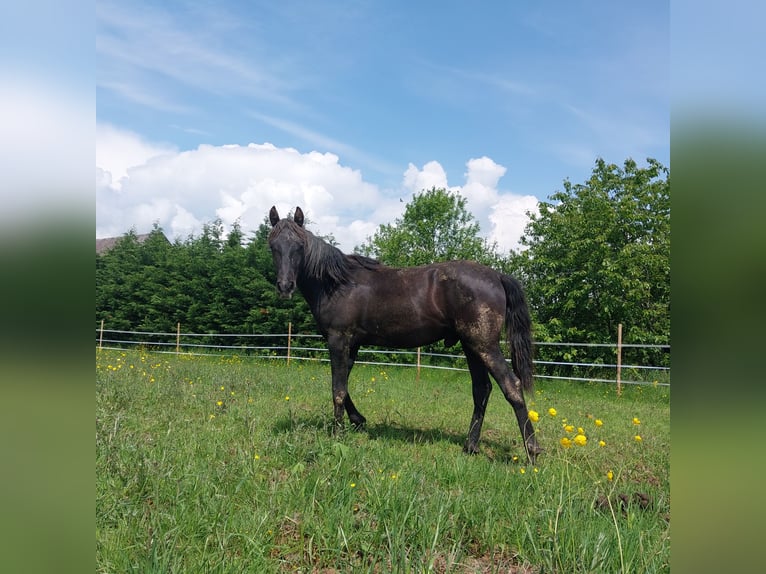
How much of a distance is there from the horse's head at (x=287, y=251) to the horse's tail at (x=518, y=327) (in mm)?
2220

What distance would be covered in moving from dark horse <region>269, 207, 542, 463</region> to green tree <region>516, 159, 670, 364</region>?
526 inches

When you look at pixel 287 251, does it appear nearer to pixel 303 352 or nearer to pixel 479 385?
pixel 479 385

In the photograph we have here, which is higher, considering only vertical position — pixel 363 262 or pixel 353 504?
pixel 363 262

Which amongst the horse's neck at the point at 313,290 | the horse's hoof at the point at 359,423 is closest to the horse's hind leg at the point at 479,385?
the horse's hoof at the point at 359,423

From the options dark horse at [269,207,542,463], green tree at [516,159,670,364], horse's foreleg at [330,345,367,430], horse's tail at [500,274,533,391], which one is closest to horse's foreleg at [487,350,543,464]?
dark horse at [269,207,542,463]

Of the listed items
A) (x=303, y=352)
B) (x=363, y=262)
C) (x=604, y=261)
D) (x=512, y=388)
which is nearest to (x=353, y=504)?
(x=512, y=388)

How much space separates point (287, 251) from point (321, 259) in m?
0.43

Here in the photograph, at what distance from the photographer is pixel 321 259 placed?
17.8 feet

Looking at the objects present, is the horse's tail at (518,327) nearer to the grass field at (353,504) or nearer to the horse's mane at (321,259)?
the grass field at (353,504)

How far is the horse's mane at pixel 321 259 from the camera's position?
17.5 feet
